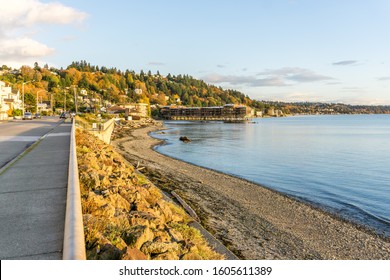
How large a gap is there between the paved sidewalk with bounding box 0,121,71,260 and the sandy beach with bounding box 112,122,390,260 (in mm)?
6890

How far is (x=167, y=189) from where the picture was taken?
843 inches

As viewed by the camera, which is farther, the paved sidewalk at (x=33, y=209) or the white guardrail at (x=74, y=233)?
the paved sidewalk at (x=33, y=209)

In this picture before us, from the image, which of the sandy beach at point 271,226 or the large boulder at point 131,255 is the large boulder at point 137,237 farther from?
the sandy beach at point 271,226

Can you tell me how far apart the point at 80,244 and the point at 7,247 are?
74.8 inches

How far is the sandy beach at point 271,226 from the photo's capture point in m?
13.4

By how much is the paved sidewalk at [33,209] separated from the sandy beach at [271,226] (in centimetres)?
689

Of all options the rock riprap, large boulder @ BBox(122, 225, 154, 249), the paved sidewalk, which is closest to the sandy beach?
the rock riprap

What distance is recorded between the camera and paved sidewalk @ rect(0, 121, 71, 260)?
5.38 m

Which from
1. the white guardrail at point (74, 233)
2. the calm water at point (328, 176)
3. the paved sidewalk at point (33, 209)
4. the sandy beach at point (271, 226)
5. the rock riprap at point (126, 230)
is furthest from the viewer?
the calm water at point (328, 176)

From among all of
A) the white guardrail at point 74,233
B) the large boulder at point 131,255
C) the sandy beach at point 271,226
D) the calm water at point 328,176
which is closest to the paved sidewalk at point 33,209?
the white guardrail at point 74,233

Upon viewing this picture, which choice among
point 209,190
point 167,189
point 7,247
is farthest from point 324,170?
point 7,247

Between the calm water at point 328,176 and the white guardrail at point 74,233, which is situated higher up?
the white guardrail at point 74,233

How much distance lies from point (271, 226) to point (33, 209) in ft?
38.3

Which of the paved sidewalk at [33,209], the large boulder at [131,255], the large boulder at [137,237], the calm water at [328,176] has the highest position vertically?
the paved sidewalk at [33,209]
